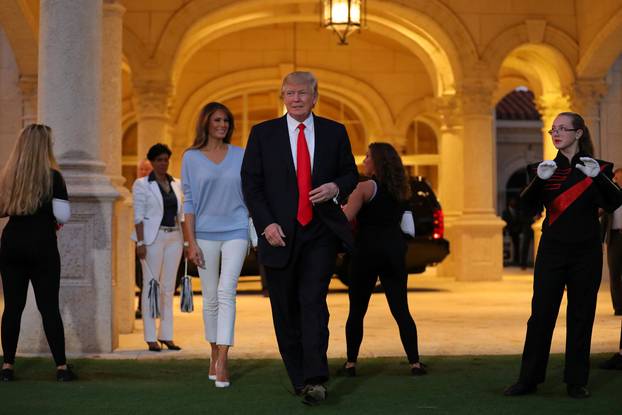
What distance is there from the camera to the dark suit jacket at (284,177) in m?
6.64

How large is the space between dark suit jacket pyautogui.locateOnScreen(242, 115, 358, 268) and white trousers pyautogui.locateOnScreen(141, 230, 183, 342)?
3.24 meters

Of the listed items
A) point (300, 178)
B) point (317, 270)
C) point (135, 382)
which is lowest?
point (135, 382)

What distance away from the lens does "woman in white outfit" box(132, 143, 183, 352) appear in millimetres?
9797

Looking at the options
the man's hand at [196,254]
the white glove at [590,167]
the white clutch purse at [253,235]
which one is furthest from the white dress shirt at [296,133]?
the white glove at [590,167]

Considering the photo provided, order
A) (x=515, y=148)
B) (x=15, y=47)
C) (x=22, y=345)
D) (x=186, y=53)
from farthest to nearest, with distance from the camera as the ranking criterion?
(x=515, y=148) → (x=186, y=53) → (x=15, y=47) → (x=22, y=345)

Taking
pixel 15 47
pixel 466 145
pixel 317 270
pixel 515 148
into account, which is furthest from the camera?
pixel 515 148

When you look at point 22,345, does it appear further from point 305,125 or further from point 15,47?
point 15,47

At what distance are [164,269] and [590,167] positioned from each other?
426 centimetres

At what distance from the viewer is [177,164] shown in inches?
1021

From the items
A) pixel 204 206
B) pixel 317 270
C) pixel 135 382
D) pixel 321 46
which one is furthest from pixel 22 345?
pixel 321 46

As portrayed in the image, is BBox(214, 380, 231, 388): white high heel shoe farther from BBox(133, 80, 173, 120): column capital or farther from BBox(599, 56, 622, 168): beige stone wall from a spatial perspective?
BBox(599, 56, 622, 168): beige stone wall

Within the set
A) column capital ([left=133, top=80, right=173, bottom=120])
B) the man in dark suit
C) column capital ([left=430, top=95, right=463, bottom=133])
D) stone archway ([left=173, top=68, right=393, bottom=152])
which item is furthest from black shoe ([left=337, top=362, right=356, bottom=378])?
stone archway ([left=173, top=68, right=393, bottom=152])

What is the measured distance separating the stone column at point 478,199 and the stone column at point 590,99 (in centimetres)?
157

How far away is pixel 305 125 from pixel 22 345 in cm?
368
